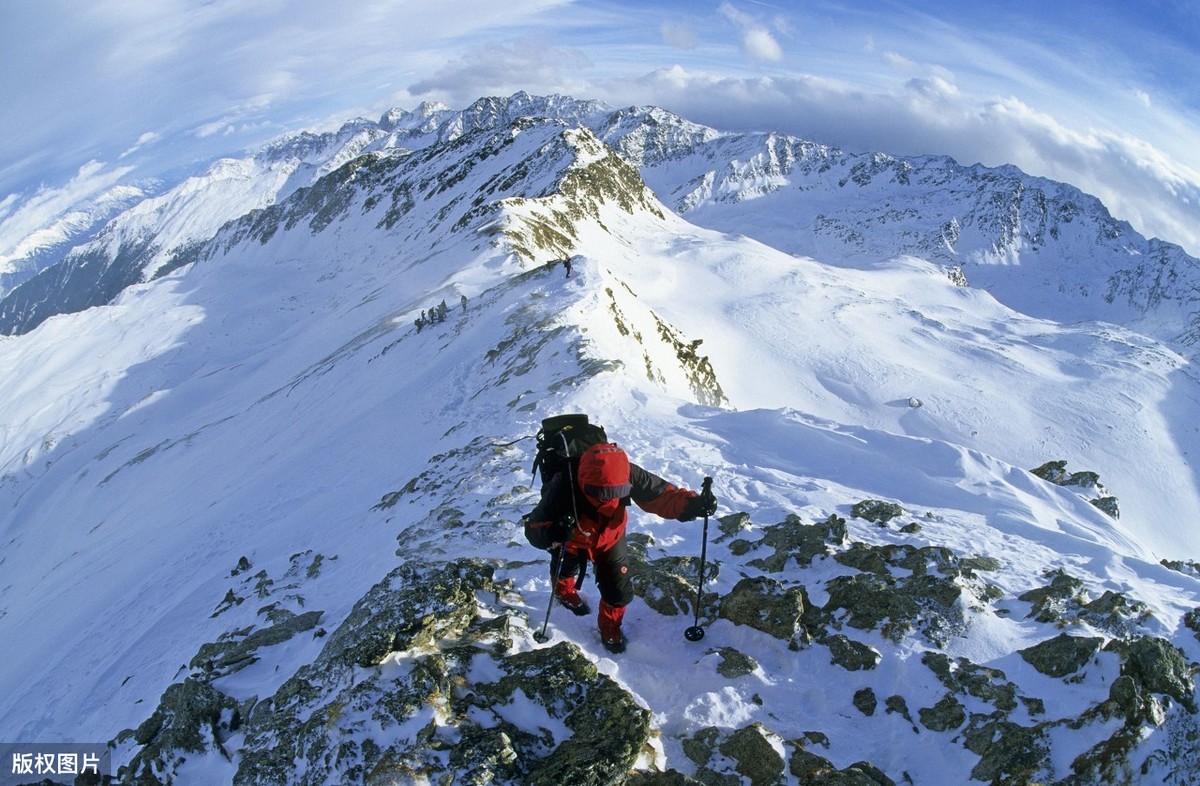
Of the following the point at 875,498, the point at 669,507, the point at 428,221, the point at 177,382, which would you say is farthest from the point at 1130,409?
the point at 177,382

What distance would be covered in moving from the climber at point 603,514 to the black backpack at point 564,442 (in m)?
0.13

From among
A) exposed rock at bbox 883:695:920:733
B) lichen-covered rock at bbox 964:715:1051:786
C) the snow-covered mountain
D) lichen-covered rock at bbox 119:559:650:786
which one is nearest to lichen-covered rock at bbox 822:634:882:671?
the snow-covered mountain

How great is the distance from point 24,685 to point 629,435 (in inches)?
594

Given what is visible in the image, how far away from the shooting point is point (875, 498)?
12.3m

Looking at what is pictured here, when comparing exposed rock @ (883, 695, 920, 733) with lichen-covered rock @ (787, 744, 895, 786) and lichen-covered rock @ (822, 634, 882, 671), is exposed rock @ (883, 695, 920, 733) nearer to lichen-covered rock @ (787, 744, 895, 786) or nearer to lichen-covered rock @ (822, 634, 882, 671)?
lichen-covered rock @ (822, 634, 882, 671)

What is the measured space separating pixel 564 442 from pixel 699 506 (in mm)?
1720

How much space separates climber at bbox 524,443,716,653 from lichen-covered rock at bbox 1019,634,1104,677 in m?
3.70

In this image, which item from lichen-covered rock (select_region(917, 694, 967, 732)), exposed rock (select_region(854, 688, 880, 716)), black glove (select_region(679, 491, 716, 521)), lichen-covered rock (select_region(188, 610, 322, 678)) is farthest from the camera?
lichen-covered rock (select_region(188, 610, 322, 678))

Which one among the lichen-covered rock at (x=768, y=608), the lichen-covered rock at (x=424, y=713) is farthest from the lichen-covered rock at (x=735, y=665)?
the lichen-covered rock at (x=424, y=713)

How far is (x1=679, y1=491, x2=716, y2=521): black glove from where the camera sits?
6977 mm

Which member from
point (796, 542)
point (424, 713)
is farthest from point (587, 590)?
point (796, 542)

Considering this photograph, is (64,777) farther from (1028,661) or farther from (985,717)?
(1028,661)

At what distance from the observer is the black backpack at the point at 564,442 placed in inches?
267

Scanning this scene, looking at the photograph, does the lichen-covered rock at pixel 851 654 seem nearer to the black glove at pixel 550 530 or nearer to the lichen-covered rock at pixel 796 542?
the lichen-covered rock at pixel 796 542
